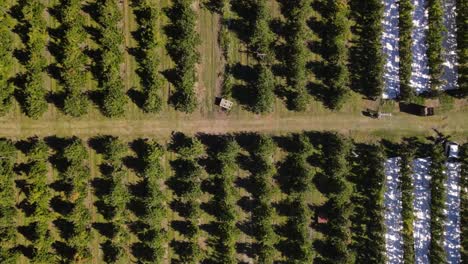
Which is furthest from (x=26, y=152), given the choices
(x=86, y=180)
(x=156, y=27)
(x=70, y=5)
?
(x=156, y=27)

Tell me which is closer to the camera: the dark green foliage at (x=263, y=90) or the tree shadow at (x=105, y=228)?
the dark green foliage at (x=263, y=90)

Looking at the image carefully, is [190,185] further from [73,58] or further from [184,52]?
[73,58]

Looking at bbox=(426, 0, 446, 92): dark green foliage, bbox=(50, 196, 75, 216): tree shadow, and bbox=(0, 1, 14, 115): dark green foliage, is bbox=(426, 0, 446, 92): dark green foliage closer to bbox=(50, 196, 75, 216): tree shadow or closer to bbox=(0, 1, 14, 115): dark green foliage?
bbox=(50, 196, 75, 216): tree shadow

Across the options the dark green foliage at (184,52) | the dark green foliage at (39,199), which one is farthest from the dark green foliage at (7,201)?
the dark green foliage at (184,52)

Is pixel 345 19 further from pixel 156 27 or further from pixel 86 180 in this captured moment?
pixel 86 180

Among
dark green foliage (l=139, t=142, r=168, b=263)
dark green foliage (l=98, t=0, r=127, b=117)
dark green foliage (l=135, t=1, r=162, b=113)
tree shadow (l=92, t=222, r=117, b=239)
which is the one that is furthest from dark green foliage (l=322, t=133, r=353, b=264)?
tree shadow (l=92, t=222, r=117, b=239)

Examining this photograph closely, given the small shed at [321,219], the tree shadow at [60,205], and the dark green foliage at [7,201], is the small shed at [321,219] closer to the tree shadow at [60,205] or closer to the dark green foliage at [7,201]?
the tree shadow at [60,205]
